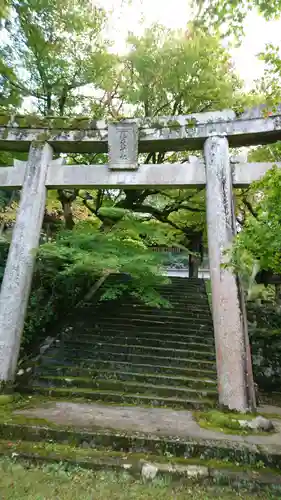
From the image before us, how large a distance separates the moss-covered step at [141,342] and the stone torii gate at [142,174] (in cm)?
211

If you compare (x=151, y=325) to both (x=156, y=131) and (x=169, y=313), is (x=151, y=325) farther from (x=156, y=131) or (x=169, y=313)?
(x=156, y=131)

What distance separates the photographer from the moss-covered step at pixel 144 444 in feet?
12.3

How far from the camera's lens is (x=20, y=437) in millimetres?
4191

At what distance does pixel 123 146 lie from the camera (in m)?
6.29

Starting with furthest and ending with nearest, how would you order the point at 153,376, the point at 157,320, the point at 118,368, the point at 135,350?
the point at 157,320
the point at 135,350
the point at 118,368
the point at 153,376

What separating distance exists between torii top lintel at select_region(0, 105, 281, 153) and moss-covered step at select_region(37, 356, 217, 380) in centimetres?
467

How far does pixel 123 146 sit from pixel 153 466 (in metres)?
5.33

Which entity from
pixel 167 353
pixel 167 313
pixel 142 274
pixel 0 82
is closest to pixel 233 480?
pixel 167 353

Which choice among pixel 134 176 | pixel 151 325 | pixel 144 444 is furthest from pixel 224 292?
pixel 151 325

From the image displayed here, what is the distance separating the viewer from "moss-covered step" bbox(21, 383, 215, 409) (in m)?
5.50

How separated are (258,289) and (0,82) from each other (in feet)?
31.7

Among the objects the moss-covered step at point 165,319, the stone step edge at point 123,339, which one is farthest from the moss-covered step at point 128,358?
the moss-covered step at point 165,319

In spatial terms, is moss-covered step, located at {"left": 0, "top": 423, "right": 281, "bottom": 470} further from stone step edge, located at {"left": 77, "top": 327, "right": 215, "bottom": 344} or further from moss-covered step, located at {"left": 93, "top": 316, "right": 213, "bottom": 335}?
moss-covered step, located at {"left": 93, "top": 316, "right": 213, "bottom": 335}

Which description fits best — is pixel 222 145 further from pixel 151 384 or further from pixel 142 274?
pixel 151 384
